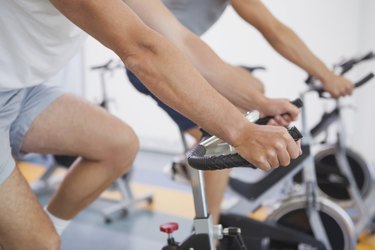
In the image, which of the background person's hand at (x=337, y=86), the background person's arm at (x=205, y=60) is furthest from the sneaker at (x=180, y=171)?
the background person's arm at (x=205, y=60)

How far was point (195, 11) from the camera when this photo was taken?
1.76 metres

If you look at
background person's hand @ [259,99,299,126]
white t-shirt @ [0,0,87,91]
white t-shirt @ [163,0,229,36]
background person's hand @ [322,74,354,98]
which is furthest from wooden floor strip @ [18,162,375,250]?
white t-shirt @ [0,0,87,91]

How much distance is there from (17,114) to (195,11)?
0.84 metres

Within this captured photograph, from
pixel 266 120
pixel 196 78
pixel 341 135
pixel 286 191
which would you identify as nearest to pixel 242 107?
pixel 266 120

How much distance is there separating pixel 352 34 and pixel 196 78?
274cm

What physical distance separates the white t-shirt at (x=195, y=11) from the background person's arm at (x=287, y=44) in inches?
3.6

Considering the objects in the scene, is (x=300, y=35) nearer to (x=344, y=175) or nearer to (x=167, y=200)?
(x=344, y=175)

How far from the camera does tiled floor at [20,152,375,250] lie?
244cm

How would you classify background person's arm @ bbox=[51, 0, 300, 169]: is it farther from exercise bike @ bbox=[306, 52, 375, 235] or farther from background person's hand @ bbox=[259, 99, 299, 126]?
exercise bike @ bbox=[306, 52, 375, 235]

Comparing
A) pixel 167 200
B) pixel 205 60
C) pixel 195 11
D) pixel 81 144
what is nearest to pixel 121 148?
pixel 81 144

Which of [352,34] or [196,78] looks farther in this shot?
[352,34]

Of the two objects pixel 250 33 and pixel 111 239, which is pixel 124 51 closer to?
pixel 111 239

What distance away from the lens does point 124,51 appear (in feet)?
2.79

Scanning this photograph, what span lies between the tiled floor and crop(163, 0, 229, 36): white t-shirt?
3.83 feet
